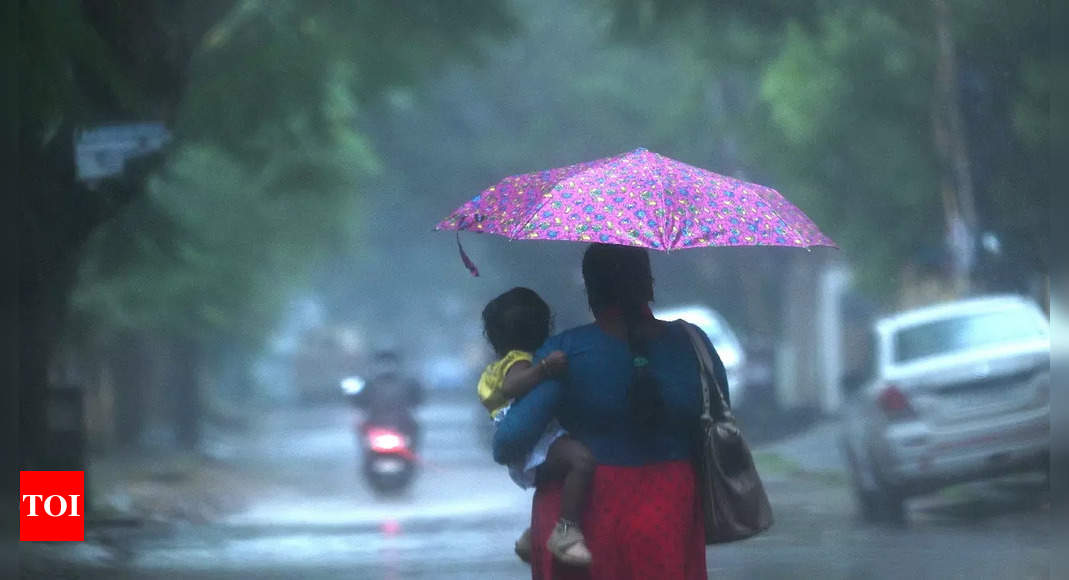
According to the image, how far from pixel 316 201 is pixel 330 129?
676 centimetres

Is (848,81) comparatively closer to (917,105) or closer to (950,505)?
(917,105)

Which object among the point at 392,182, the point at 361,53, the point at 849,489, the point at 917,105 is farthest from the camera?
the point at 392,182

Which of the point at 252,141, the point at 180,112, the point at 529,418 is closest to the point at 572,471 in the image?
the point at 529,418

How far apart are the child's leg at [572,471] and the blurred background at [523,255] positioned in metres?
2.56

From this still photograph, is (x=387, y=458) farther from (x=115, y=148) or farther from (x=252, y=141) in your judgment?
(x=115, y=148)

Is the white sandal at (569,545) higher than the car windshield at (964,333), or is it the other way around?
the car windshield at (964,333)

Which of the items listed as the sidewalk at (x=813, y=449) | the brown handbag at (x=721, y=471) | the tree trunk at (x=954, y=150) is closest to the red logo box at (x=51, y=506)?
the brown handbag at (x=721, y=471)

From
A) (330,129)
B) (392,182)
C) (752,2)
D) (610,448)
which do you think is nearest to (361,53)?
(330,129)

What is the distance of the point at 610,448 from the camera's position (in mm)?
4723

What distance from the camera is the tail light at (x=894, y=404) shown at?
1220cm

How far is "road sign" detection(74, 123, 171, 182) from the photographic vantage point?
37.9 feet

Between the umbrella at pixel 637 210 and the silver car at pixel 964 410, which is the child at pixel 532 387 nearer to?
the umbrella at pixel 637 210

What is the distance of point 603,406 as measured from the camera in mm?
4684

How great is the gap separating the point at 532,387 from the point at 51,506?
847 centimetres
